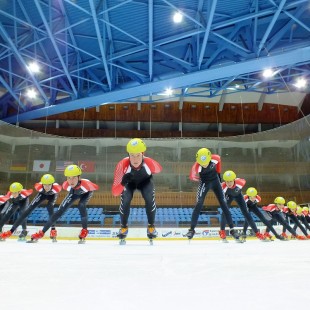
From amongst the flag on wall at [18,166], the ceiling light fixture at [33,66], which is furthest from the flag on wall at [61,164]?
the ceiling light fixture at [33,66]

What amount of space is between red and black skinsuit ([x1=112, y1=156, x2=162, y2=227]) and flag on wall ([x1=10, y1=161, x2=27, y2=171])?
1161 centimetres

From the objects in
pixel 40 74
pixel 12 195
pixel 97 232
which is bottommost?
pixel 97 232

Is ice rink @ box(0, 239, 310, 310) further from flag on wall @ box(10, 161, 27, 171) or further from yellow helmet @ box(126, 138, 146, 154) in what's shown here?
flag on wall @ box(10, 161, 27, 171)

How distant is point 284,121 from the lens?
22844 mm

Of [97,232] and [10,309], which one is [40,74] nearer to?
Answer: [97,232]

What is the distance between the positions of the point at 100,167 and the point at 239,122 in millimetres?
11945

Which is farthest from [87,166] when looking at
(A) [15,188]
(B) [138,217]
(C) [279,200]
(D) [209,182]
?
(D) [209,182]

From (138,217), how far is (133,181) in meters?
8.19

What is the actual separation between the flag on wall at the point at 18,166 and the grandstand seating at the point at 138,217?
2243 mm

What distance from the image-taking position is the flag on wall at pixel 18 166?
14.7 metres

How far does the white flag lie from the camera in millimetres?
15258

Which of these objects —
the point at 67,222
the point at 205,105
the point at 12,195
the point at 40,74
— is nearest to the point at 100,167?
the point at 67,222

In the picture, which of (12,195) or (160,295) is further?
(12,195)

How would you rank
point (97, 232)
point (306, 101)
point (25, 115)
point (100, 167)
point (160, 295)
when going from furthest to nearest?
point (306, 101) < point (25, 115) < point (100, 167) < point (97, 232) < point (160, 295)
